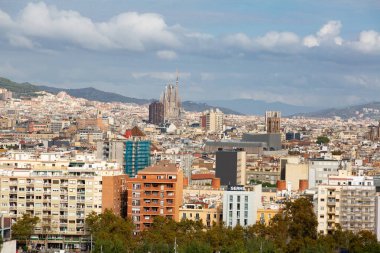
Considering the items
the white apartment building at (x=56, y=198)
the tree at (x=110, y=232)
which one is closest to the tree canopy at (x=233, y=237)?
the tree at (x=110, y=232)

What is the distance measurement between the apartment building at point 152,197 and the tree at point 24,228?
16.0 feet

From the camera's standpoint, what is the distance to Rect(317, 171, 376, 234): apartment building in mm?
56062

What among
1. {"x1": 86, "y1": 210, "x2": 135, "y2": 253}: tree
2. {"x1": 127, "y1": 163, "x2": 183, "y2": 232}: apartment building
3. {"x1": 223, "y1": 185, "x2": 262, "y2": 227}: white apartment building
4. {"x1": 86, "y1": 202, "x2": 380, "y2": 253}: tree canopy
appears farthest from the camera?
{"x1": 127, "y1": 163, "x2": 183, "y2": 232}: apartment building

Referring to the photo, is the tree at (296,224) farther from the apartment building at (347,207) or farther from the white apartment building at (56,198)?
the white apartment building at (56,198)

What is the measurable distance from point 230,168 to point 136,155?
734 centimetres

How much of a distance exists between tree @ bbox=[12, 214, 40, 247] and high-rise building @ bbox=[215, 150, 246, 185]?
31.3m

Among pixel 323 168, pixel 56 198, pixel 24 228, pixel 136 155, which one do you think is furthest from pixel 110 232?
pixel 136 155

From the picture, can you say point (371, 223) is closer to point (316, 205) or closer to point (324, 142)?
point (316, 205)

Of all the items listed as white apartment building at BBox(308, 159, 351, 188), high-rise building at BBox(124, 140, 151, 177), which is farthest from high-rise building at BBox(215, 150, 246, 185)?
white apartment building at BBox(308, 159, 351, 188)

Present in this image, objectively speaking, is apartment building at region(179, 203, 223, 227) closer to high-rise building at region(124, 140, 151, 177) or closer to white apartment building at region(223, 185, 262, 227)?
white apartment building at region(223, 185, 262, 227)

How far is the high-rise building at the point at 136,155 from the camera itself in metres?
89.9

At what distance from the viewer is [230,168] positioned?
8988cm

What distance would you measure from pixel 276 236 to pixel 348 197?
470 centimetres

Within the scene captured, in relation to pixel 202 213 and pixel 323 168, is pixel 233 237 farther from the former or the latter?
pixel 323 168
